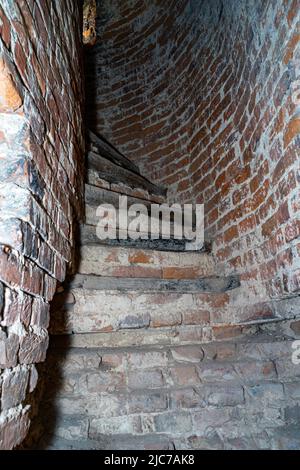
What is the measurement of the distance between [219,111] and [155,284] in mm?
1477

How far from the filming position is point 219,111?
7.76 ft

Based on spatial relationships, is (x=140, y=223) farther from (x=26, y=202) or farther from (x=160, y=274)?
(x=26, y=202)

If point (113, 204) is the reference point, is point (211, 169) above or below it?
above

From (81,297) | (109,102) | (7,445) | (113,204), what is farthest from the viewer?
(109,102)

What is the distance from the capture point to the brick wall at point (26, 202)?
80 centimetres

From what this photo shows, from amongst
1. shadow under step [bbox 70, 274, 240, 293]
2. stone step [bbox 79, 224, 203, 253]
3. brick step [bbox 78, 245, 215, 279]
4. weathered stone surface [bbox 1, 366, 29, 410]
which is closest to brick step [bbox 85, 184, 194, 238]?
stone step [bbox 79, 224, 203, 253]

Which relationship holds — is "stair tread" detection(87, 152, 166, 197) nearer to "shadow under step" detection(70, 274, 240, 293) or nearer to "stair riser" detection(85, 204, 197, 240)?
"stair riser" detection(85, 204, 197, 240)

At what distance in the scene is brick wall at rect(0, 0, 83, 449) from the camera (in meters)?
0.80

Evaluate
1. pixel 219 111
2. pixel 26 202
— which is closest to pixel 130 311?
pixel 26 202

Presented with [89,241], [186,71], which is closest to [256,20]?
[186,71]

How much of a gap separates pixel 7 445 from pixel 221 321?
4.45ft

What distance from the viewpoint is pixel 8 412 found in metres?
0.80

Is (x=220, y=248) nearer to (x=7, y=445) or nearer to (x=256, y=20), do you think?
(x=256, y=20)

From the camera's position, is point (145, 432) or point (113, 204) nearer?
point (145, 432)
